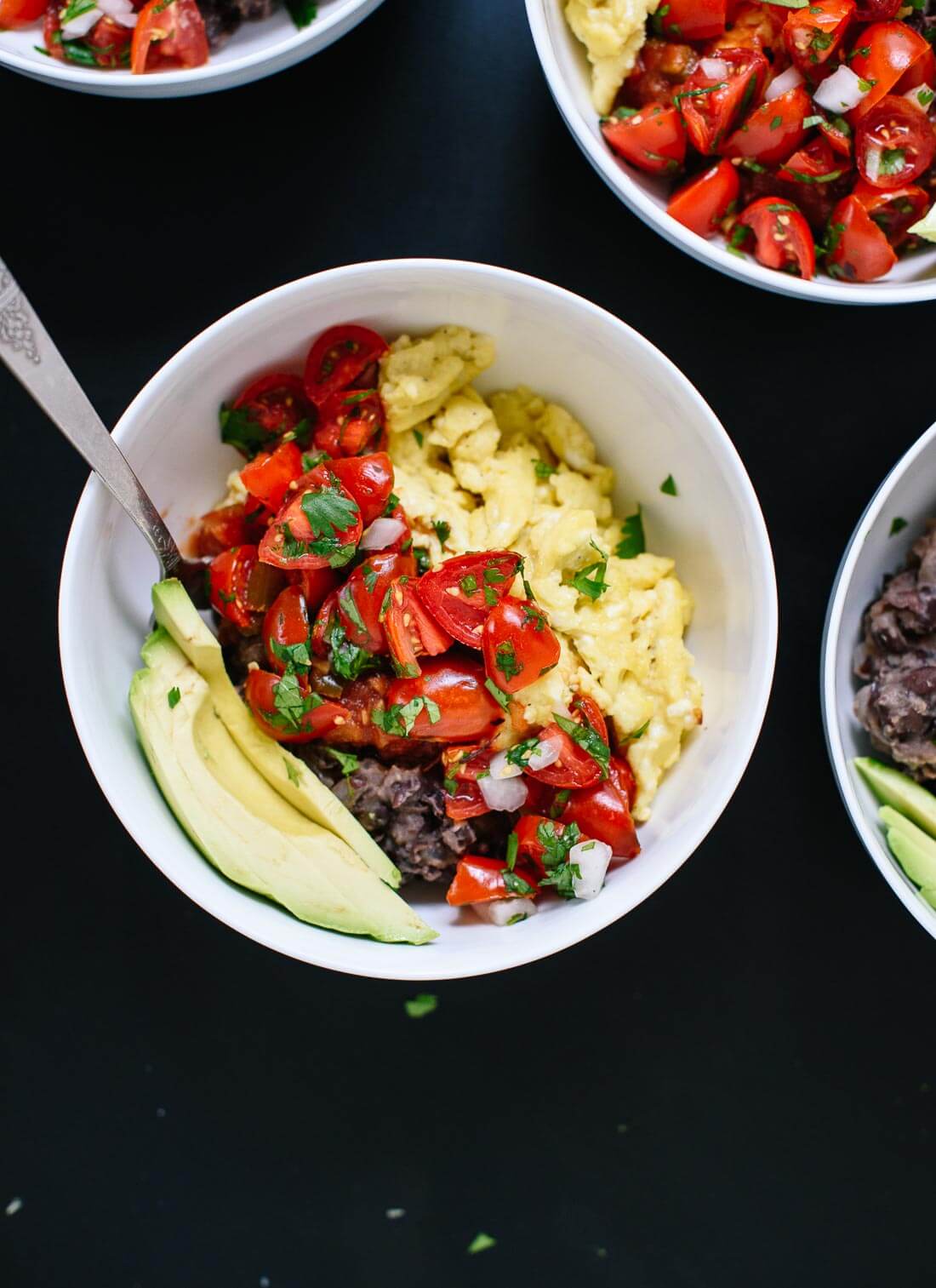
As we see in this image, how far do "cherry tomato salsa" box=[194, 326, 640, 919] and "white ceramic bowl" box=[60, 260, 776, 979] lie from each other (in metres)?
0.08

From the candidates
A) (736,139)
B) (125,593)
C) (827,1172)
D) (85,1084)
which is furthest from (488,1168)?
(736,139)

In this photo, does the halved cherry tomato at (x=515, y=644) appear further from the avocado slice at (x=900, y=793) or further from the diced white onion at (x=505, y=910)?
the avocado slice at (x=900, y=793)

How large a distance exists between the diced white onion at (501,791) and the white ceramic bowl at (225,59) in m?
1.23

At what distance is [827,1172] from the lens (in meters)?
2.35

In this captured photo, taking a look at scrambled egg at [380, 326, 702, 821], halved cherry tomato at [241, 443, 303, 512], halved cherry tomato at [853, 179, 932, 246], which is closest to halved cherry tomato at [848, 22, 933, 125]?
halved cherry tomato at [853, 179, 932, 246]

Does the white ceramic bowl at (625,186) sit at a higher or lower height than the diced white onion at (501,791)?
higher

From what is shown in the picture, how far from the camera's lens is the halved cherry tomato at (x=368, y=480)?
171 cm

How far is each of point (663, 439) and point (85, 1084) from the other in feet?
5.89

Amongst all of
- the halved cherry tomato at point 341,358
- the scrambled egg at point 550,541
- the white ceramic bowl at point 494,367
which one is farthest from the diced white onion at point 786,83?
the halved cherry tomato at point 341,358

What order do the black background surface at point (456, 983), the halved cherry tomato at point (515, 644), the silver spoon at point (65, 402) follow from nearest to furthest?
the silver spoon at point (65, 402) < the halved cherry tomato at point (515, 644) < the black background surface at point (456, 983)

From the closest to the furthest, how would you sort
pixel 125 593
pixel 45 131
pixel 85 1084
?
pixel 125 593 → pixel 45 131 → pixel 85 1084

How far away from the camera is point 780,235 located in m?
1.84

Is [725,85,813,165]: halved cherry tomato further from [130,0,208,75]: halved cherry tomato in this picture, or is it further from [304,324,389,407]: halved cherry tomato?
[130,0,208,75]: halved cherry tomato

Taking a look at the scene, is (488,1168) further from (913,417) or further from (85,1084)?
(913,417)
